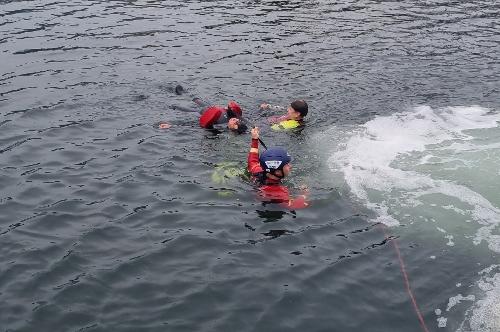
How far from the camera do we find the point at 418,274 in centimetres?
908

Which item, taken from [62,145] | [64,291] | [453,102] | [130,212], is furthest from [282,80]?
[64,291]

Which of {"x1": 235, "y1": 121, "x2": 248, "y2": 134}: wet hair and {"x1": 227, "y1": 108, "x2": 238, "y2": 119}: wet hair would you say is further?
{"x1": 227, "y1": 108, "x2": 238, "y2": 119}: wet hair

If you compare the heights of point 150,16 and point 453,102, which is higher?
point 150,16

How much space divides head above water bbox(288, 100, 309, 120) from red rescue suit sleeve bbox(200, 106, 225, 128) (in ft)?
6.12

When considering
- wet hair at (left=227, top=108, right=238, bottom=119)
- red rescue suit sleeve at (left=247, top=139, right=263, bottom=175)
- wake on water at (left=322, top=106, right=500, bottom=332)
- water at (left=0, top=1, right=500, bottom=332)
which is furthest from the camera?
wet hair at (left=227, top=108, right=238, bottom=119)

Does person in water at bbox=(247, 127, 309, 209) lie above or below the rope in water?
above

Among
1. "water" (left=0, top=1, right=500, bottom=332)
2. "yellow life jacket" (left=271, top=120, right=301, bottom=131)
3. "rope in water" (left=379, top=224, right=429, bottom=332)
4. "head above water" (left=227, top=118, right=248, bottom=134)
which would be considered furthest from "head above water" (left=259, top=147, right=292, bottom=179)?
"yellow life jacket" (left=271, top=120, right=301, bottom=131)

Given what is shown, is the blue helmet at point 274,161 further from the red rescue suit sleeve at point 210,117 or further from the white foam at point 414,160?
the red rescue suit sleeve at point 210,117

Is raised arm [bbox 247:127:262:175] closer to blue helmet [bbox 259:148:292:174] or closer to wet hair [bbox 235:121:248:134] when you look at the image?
blue helmet [bbox 259:148:292:174]

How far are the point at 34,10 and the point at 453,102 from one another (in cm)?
1942

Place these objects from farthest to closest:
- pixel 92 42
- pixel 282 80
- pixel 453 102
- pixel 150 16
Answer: pixel 150 16 < pixel 92 42 < pixel 282 80 < pixel 453 102

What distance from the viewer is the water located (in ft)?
27.6

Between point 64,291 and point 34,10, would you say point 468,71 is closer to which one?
point 64,291

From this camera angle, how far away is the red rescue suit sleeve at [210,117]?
1412cm
